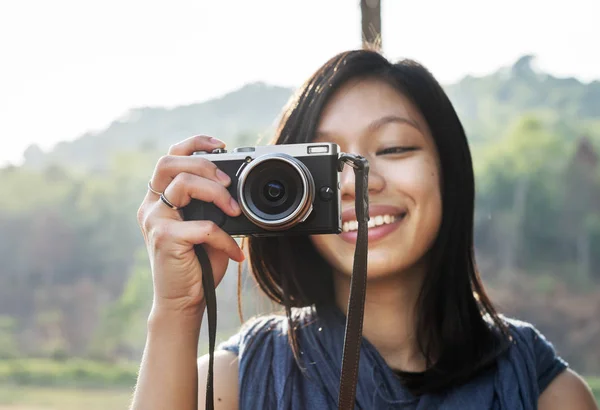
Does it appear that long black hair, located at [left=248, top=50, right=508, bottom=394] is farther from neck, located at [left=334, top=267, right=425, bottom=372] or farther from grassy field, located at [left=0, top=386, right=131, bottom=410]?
grassy field, located at [left=0, top=386, right=131, bottom=410]

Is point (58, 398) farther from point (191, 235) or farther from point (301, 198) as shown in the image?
point (301, 198)

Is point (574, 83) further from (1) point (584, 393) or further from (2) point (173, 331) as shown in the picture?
(2) point (173, 331)

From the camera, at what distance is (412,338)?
107 centimetres

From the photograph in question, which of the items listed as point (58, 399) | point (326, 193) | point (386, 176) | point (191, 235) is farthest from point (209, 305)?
point (58, 399)

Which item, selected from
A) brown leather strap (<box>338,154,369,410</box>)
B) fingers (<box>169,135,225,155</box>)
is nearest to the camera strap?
brown leather strap (<box>338,154,369,410</box>)

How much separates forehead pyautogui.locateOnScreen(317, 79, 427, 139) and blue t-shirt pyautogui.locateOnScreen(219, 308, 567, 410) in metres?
0.30

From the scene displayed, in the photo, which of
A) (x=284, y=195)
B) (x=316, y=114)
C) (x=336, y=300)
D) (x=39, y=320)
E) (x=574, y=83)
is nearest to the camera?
(x=284, y=195)

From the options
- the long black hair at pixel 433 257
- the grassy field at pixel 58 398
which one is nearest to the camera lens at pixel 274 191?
the long black hair at pixel 433 257

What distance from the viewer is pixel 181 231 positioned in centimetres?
83

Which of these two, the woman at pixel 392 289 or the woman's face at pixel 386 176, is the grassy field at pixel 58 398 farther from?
the woman's face at pixel 386 176

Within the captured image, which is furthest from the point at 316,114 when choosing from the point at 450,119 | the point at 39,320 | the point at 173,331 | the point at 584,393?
the point at 39,320

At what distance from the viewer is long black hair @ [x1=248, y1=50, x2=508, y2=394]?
3.38 feet

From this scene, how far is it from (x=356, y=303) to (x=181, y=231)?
0.76ft

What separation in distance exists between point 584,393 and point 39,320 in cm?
155
